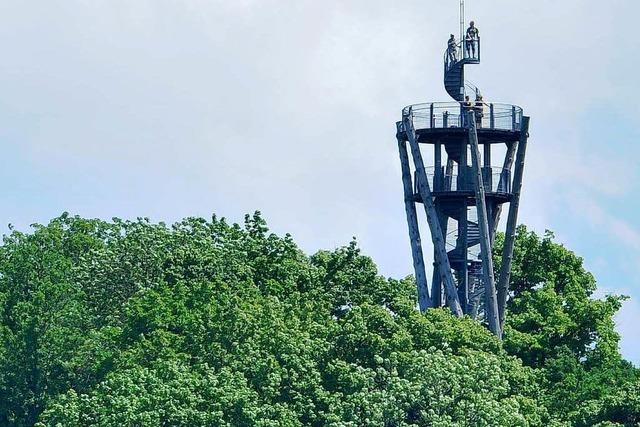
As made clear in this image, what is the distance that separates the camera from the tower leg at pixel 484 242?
114375mm

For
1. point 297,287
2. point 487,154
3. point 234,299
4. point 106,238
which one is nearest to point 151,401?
point 234,299

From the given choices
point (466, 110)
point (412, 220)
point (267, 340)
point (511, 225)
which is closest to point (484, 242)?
point (511, 225)

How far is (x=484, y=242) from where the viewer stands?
115m

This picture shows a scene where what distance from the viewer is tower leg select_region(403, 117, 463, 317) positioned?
115 metres

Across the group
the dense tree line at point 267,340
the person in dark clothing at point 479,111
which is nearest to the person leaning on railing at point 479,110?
the person in dark clothing at point 479,111

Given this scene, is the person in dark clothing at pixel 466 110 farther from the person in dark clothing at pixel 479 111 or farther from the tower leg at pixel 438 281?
the tower leg at pixel 438 281

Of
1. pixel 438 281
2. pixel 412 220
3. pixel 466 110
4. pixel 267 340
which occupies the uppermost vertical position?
pixel 466 110

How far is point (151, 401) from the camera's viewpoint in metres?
96.4

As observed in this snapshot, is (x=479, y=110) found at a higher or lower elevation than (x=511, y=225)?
higher

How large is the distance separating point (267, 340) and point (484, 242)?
59.4 feet

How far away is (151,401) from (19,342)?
2413 centimetres

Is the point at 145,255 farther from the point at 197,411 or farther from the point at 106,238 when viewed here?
the point at 197,411

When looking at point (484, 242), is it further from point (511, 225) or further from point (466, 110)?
point (466, 110)

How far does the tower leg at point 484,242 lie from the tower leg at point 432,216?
1516 mm
